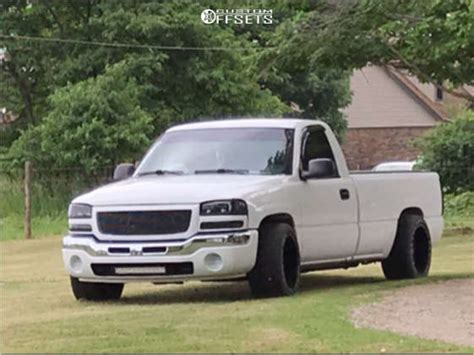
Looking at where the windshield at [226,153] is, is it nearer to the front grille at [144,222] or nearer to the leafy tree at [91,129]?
the front grille at [144,222]

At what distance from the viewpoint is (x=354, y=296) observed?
11.1m

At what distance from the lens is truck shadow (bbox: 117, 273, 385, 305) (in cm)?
1145

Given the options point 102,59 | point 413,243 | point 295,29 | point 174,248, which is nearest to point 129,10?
point 102,59

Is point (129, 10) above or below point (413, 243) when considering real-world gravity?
above

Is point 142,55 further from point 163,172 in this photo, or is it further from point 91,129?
point 163,172

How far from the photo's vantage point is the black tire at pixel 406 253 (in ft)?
43.8

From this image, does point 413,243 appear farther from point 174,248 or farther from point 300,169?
point 174,248

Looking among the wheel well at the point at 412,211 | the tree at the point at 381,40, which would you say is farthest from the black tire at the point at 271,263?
the tree at the point at 381,40

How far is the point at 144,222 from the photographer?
35.0 ft

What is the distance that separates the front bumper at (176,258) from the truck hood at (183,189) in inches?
13.7


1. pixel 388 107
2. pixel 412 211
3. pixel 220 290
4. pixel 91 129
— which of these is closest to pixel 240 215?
pixel 220 290

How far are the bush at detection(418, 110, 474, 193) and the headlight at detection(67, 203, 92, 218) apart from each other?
23.6 metres

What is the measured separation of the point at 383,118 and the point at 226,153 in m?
46.6

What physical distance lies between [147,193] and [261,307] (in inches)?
59.3
